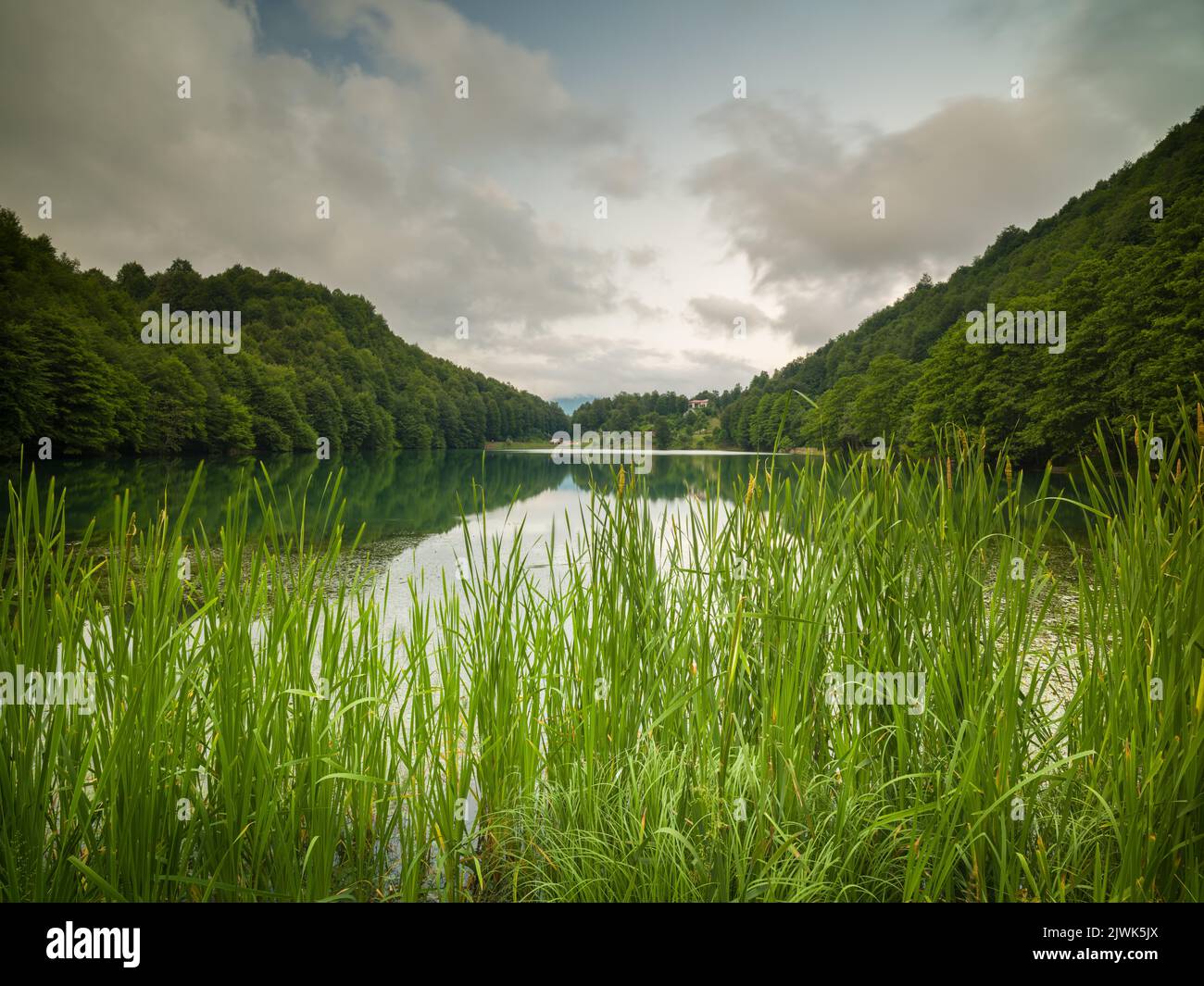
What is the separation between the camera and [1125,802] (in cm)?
165

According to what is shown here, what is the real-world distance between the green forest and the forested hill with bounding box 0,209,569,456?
1903 centimetres

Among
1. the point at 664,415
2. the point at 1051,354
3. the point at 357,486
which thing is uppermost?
the point at 1051,354

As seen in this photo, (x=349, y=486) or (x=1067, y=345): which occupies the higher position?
(x=1067, y=345)

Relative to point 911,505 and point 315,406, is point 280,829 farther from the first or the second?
point 315,406

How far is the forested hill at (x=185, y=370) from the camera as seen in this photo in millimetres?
21078

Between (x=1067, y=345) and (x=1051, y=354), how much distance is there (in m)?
0.96

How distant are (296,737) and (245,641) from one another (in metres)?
0.39

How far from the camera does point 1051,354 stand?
30359mm
